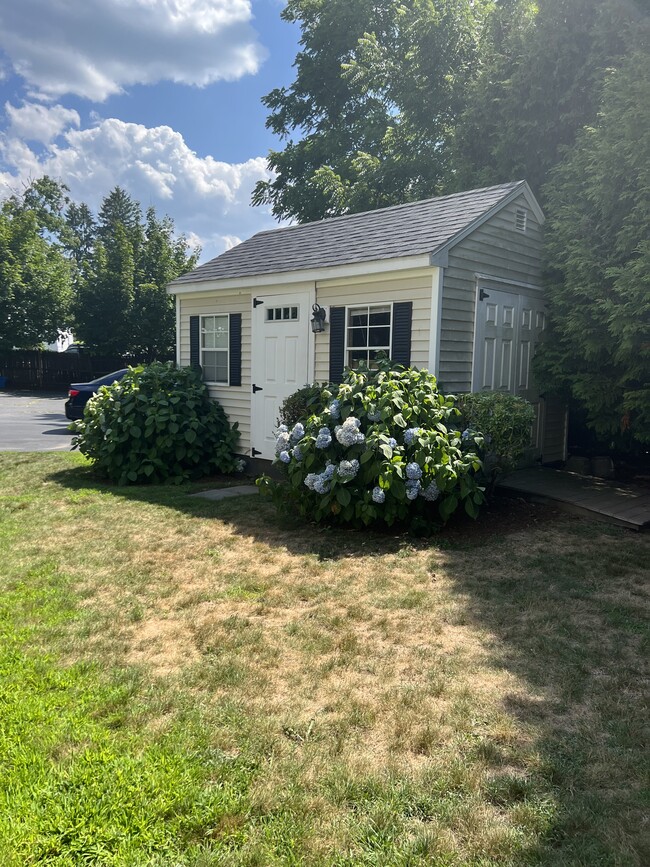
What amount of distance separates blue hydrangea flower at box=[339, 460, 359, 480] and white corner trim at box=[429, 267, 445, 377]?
1.82m

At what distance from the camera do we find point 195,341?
970 cm

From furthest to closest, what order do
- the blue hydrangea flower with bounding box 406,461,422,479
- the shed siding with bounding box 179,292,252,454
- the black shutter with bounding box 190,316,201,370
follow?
the black shutter with bounding box 190,316,201,370 → the shed siding with bounding box 179,292,252,454 → the blue hydrangea flower with bounding box 406,461,422,479

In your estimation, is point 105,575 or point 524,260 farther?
point 524,260

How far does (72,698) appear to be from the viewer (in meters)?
2.68

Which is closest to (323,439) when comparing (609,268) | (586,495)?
(586,495)

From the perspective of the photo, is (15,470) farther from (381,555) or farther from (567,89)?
(567,89)

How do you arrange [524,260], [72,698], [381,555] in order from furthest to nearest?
[524,260] → [381,555] → [72,698]

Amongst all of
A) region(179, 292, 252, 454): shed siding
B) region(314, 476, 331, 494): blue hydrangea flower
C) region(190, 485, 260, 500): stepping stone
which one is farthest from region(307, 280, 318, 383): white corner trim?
region(314, 476, 331, 494): blue hydrangea flower

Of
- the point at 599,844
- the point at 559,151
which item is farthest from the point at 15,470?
the point at 559,151

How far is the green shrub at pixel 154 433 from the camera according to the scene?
8094 mm

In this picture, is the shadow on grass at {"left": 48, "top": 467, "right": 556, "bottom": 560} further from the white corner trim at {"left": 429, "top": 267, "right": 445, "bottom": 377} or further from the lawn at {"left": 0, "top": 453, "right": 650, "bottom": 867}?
the white corner trim at {"left": 429, "top": 267, "right": 445, "bottom": 377}

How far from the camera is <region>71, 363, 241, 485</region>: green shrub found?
8094 millimetres

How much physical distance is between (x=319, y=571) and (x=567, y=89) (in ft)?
35.4

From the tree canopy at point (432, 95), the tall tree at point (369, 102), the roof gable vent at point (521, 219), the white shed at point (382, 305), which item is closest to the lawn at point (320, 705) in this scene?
the white shed at point (382, 305)
